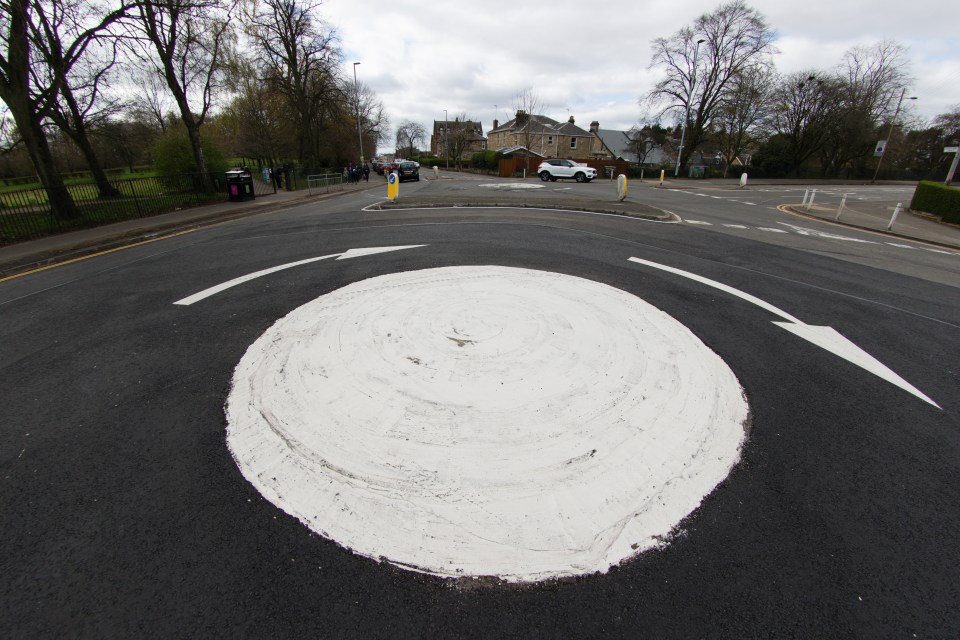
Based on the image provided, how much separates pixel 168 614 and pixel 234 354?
2687 millimetres

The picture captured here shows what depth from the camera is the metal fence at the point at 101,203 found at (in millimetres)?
10417

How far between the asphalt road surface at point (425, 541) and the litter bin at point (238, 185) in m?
13.3

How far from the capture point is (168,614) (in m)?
1.80

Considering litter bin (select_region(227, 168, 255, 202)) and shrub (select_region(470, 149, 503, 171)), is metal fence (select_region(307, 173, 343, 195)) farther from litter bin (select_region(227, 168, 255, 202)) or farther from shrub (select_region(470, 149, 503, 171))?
shrub (select_region(470, 149, 503, 171))

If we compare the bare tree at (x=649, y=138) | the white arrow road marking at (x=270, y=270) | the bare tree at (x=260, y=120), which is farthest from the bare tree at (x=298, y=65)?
the bare tree at (x=649, y=138)

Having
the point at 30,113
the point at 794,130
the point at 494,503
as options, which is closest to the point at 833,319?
the point at 494,503

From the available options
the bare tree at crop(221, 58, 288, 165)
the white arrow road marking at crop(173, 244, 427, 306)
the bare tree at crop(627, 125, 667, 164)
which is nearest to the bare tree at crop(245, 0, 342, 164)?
the bare tree at crop(221, 58, 288, 165)

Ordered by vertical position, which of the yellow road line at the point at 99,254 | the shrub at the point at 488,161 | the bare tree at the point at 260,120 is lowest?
the yellow road line at the point at 99,254

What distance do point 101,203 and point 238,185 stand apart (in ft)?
17.6

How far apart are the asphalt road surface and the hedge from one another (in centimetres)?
1660

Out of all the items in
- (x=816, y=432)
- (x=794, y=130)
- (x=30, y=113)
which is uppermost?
(x=794, y=130)

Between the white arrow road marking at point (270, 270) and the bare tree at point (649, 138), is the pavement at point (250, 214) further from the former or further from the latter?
the bare tree at point (649, 138)

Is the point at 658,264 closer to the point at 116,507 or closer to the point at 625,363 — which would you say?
the point at 625,363

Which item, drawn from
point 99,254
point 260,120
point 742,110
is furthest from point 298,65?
point 742,110
